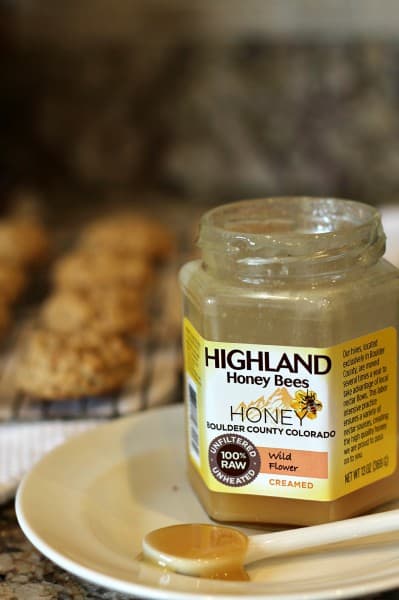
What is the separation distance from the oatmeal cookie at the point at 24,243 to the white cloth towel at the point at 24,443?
52cm

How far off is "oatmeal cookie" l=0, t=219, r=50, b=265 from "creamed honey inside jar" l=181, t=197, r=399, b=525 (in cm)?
76

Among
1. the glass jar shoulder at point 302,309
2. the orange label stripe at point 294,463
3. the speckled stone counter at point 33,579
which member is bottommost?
the speckled stone counter at point 33,579

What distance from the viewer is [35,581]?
1.71ft

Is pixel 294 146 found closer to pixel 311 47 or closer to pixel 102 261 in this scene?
pixel 311 47

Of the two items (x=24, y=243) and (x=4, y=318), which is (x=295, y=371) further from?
(x=24, y=243)

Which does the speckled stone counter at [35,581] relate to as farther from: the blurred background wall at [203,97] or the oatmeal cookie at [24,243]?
the blurred background wall at [203,97]

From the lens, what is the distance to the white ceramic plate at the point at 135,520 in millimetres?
464

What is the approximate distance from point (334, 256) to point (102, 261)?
0.73 m

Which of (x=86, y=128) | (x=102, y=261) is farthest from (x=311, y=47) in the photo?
(x=102, y=261)

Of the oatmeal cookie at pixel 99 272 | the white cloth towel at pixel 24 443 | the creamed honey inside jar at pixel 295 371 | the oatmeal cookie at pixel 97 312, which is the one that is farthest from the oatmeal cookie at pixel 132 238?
the creamed honey inside jar at pixel 295 371

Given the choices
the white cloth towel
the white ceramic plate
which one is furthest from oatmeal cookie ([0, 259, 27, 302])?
the white ceramic plate

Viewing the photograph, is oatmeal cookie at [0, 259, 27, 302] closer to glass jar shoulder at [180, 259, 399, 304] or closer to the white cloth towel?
the white cloth towel

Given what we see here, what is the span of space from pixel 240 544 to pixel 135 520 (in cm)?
10

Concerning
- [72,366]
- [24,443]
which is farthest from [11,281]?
[24,443]
